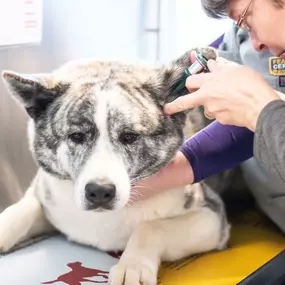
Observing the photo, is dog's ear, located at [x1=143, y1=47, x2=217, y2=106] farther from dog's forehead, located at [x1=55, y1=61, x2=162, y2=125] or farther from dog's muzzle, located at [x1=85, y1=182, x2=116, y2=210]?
dog's muzzle, located at [x1=85, y1=182, x2=116, y2=210]

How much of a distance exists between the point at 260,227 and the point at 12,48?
2.73 ft

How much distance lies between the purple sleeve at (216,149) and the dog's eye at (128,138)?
177 mm

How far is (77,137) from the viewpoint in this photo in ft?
3.56

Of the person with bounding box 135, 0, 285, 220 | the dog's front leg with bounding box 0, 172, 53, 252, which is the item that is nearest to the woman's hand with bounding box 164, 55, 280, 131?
the person with bounding box 135, 0, 285, 220

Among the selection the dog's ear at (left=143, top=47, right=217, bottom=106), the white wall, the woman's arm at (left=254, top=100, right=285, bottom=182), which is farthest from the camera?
the white wall

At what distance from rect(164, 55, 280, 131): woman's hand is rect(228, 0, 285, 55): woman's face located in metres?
0.08

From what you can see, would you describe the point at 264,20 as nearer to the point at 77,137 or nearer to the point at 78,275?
the point at 77,137

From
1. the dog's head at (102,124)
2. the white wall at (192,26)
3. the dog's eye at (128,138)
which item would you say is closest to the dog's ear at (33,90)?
the dog's head at (102,124)

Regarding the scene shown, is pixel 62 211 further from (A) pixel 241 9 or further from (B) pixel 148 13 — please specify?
(B) pixel 148 13

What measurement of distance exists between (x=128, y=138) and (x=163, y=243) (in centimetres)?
26

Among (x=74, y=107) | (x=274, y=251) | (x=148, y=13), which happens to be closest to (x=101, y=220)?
(x=74, y=107)

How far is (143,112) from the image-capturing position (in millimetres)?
1098

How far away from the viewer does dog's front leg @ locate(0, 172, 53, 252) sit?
4.02 ft

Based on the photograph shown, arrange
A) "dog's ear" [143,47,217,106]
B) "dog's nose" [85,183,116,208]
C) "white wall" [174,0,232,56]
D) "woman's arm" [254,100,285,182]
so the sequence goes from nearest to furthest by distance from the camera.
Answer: "woman's arm" [254,100,285,182] < "dog's nose" [85,183,116,208] < "dog's ear" [143,47,217,106] < "white wall" [174,0,232,56]
